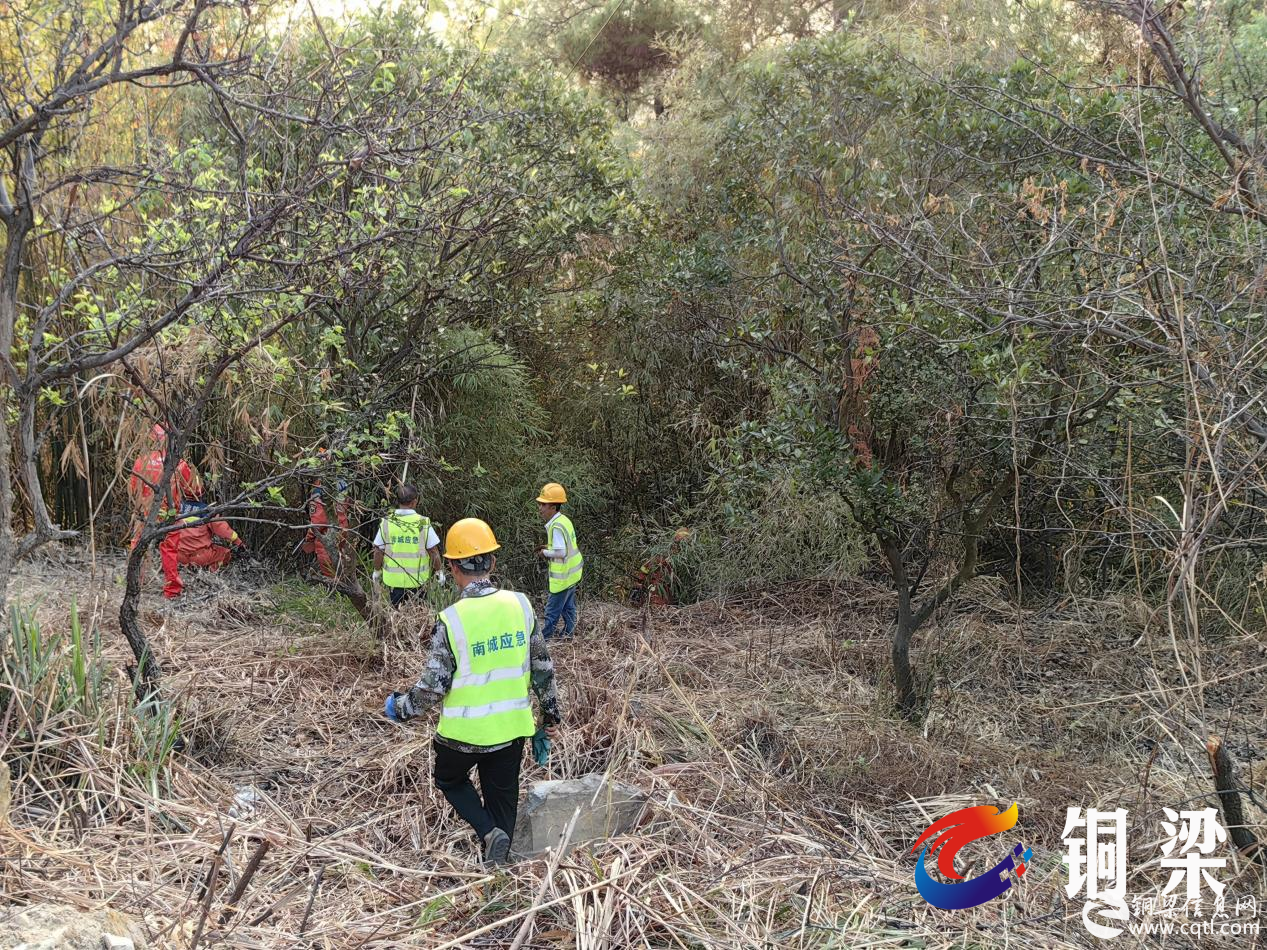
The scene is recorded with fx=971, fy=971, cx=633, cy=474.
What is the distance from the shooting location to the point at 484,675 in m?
3.60

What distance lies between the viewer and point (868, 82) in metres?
6.25

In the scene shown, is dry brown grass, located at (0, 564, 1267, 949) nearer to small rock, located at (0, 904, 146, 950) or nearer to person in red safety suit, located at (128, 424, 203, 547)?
small rock, located at (0, 904, 146, 950)

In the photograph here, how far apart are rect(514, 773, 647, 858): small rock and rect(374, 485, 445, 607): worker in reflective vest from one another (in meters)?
2.71

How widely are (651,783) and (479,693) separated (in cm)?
106

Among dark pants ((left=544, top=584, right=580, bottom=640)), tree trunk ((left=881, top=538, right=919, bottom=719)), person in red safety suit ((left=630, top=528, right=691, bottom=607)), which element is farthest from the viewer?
person in red safety suit ((left=630, top=528, right=691, bottom=607))

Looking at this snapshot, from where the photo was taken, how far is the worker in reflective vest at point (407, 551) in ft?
20.7

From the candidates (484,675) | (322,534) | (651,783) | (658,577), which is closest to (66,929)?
(484,675)

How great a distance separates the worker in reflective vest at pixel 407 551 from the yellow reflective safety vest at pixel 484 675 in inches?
108

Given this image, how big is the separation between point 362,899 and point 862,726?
2.71 m

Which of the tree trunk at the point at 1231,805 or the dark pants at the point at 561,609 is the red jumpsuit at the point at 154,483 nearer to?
the dark pants at the point at 561,609

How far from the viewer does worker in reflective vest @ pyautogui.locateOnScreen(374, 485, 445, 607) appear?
20.7 feet

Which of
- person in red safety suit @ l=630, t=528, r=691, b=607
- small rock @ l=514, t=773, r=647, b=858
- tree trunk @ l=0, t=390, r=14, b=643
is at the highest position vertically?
tree trunk @ l=0, t=390, r=14, b=643

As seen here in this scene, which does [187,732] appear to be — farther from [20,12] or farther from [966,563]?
[966,563]

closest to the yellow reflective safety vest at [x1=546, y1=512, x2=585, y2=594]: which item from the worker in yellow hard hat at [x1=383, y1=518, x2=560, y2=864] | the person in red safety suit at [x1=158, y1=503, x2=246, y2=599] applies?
the person in red safety suit at [x1=158, y1=503, x2=246, y2=599]
